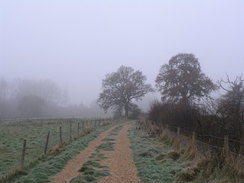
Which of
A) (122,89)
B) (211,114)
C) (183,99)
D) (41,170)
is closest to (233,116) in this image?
(211,114)

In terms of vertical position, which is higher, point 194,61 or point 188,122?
point 194,61

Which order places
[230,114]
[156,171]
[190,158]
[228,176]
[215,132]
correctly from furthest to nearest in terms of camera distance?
[215,132] → [230,114] → [190,158] → [156,171] → [228,176]

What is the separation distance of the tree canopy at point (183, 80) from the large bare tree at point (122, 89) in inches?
897

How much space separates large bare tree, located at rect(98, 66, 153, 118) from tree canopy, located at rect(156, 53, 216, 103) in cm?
2280

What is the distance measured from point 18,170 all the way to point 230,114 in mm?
8261

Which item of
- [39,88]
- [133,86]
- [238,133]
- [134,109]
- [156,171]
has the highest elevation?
[39,88]

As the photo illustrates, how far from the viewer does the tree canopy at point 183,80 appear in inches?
1975

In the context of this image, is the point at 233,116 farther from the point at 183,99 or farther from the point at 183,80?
the point at 183,80

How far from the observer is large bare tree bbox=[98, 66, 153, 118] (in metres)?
75.3

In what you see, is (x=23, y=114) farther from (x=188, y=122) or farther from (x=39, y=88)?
(x=188, y=122)

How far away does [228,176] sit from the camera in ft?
27.4

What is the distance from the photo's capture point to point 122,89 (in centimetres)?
7650

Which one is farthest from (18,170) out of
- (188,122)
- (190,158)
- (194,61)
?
(194,61)

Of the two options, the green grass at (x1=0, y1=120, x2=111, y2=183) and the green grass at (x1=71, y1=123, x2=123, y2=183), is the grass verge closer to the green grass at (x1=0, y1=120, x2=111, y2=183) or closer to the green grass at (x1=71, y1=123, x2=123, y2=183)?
the green grass at (x1=0, y1=120, x2=111, y2=183)
